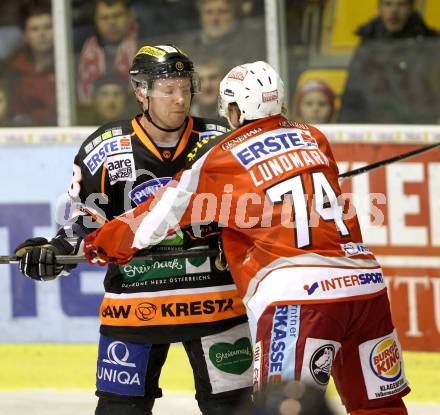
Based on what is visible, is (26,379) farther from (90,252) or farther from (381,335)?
(381,335)

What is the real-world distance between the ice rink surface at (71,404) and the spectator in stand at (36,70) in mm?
1552

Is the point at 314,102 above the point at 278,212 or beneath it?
above

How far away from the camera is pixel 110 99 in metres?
6.50

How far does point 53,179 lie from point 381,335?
286 centimetres

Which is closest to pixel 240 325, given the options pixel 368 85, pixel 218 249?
pixel 218 249

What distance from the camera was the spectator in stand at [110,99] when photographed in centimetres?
648

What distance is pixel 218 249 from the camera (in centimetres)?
415

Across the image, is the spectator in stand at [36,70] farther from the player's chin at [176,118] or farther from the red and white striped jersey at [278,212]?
the red and white striped jersey at [278,212]

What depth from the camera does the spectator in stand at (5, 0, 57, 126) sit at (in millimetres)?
6473

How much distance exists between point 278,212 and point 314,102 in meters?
2.56

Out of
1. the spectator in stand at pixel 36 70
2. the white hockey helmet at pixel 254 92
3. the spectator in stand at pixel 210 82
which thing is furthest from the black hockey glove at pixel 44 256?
the spectator in stand at pixel 36 70

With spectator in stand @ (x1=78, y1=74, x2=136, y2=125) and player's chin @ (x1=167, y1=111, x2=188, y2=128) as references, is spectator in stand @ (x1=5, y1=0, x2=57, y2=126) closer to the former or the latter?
spectator in stand @ (x1=78, y1=74, x2=136, y2=125)

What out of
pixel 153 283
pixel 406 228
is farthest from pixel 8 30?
pixel 153 283

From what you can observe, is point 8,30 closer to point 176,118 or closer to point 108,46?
point 108,46
